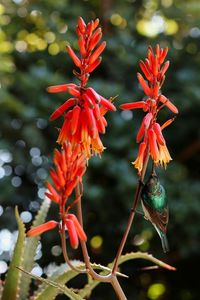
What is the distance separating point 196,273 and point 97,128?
1.90 meters

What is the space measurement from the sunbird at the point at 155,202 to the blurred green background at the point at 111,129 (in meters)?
1.34

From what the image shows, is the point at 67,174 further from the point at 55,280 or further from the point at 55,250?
the point at 55,250

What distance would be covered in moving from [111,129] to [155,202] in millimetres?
1536

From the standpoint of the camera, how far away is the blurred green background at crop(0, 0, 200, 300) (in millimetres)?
2260

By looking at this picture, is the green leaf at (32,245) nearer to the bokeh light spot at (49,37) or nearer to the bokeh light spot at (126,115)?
the bokeh light spot at (126,115)

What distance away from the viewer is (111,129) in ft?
7.67

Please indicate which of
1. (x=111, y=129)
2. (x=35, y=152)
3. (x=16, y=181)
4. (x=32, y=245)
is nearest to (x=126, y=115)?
(x=111, y=129)

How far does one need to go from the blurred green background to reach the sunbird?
4.39 feet

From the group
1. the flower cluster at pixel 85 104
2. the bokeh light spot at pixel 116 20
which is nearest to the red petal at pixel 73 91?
the flower cluster at pixel 85 104

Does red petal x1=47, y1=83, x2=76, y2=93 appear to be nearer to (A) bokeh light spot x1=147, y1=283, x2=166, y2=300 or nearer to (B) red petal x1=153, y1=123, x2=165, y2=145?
(B) red petal x1=153, y1=123, x2=165, y2=145

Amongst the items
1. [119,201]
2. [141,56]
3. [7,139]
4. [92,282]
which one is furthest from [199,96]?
[92,282]

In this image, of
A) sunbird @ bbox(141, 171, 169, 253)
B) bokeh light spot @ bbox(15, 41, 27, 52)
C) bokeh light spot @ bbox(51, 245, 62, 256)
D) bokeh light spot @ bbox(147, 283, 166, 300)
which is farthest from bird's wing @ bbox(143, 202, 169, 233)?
bokeh light spot @ bbox(15, 41, 27, 52)

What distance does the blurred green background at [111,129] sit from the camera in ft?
7.41

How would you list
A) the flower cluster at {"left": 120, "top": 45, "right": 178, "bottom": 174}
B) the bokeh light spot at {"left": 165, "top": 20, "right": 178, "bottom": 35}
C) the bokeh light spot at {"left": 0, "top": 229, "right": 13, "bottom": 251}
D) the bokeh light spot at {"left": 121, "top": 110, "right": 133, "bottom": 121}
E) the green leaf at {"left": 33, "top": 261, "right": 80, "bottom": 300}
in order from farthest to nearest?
the bokeh light spot at {"left": 165, "top": 20, "right": 178, "bottom": 35} → the bokeh light spot at {"left": 121, "top": 110, "right": 133, "bottom": 121} → the bokeh light spot at {"left": 0, "top": 229, "right": 13, "bottom": 251} → the green leaf at {"left": 33, "top": 261, "right": 80, "bottom": 300} → the flower cluster at {"left": 120, "top": 45, "right": 178, "bottom": 174}
